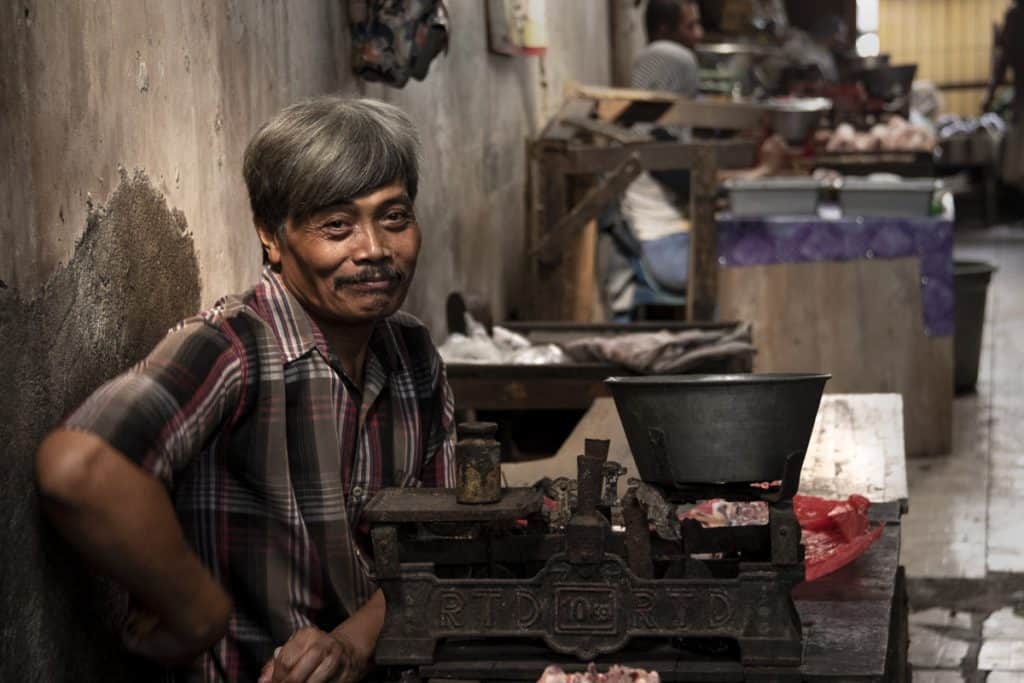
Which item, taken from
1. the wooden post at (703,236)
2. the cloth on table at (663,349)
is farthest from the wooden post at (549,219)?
the cloth on table at (663,349)

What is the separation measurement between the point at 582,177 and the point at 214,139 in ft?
15.1

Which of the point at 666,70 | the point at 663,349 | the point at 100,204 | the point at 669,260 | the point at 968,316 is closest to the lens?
the point at 100,204

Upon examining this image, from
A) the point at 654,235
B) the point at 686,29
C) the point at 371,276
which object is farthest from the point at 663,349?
the point at 686,29

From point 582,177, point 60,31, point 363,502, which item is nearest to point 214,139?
point 60,31

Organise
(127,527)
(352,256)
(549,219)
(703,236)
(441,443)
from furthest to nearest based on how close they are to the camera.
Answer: (549,219), (703,236), (441,443), (352,256), (127,527)

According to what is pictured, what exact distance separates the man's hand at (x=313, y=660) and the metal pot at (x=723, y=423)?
590 millimetres

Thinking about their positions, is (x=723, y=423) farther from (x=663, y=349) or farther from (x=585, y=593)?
(x=663, y=349)

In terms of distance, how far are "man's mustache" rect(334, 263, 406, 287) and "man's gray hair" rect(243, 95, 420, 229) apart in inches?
4.9

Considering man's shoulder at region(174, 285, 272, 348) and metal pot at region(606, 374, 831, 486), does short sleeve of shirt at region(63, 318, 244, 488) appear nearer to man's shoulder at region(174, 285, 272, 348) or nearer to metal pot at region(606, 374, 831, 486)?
man's shoulder at region(174, 285, 272, 348)

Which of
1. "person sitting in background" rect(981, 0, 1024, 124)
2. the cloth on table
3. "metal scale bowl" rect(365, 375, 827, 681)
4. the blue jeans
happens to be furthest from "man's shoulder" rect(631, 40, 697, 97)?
"person sitting in background" rect(981, 0, 1024, 124)

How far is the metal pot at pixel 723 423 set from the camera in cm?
239

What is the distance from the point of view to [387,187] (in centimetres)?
253

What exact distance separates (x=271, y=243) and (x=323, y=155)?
228mm

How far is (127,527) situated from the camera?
83.4 inches
